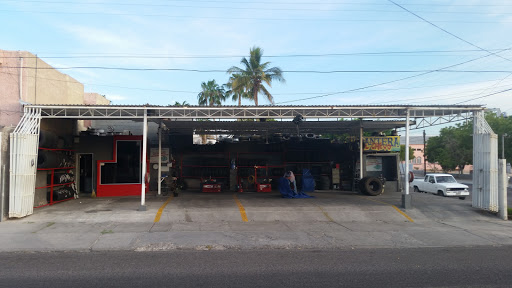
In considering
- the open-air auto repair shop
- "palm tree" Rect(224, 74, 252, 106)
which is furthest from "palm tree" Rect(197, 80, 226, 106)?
the open-air auto repair shop

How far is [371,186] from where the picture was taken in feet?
59.2

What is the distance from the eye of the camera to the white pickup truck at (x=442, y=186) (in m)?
20.4

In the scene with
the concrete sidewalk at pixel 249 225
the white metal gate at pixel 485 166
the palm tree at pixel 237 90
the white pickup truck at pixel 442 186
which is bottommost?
the concrete sidewalk at pixel 249 225

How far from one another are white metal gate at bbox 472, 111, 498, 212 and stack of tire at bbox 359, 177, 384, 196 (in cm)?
481

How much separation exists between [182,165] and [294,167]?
6680 millimetres

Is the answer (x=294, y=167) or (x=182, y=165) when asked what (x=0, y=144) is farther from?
(x=294, y=167)

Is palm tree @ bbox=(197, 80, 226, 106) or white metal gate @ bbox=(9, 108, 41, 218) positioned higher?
palm tree @ bbox=(197, 80, 226, 106)

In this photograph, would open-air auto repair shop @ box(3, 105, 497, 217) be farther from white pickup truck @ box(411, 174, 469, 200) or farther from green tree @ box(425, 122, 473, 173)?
green tree @ box(425, 122, 473, 173)

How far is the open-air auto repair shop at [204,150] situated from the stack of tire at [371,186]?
4.64ft

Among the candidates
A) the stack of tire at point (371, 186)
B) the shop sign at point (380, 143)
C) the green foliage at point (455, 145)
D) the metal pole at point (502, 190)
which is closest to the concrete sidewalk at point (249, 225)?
the metal pole at point (502, 190)

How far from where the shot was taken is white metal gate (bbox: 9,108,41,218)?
37.3 ft

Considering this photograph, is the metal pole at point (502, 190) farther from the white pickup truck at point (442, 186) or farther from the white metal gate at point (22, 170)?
the white metal gate at point (22, 170)

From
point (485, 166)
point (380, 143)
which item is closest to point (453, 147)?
point (380, 143)

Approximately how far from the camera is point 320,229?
10797 millimetres
